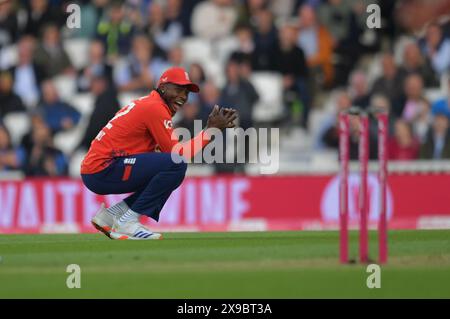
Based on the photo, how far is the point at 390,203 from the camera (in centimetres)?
1506

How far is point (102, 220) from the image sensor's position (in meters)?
11.2

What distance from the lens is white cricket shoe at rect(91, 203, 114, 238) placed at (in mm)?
11133

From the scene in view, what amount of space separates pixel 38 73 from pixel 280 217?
5.08m

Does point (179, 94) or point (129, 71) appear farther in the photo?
point (129, 71)

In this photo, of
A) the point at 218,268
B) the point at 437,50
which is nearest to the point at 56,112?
the point at 437,50

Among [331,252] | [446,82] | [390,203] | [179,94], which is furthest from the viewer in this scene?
[446,82]

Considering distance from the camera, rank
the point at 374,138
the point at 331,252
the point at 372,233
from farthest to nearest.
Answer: the point at 374,138, the point at 372,233, the point at 331,252

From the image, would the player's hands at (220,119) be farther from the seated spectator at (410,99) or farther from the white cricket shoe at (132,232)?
the seated spectator at (410,99)

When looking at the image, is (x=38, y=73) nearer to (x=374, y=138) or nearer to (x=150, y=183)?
(x=374, y=138)

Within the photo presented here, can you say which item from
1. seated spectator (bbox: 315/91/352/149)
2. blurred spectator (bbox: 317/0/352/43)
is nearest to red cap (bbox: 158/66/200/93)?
seated spectator (bbox: 315/91/352/149)

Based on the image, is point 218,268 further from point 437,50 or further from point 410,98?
point 437,50

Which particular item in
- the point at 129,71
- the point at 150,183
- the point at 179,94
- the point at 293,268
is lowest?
the point at 293,268

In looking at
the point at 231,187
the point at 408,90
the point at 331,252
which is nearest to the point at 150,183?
the point at 331,252

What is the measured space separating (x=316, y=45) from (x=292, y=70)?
63 cm
